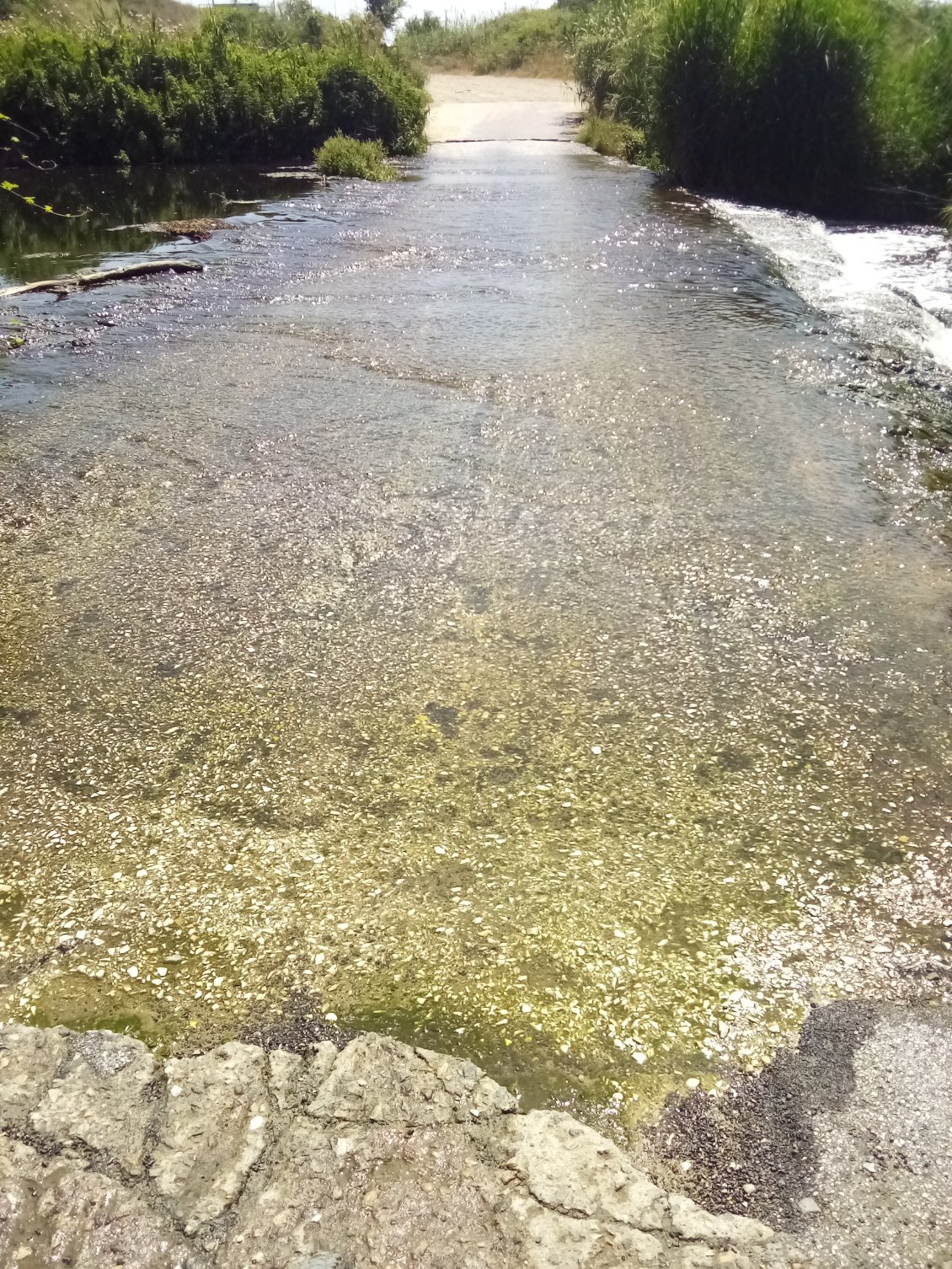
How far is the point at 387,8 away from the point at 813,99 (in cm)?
3538

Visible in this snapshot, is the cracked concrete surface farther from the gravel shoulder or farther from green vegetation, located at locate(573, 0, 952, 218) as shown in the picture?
green vegetation, located at locate(573, 0, 952, 218)

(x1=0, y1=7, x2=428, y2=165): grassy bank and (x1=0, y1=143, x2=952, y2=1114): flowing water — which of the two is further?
(x1=0, y1=7, x2=428, y2=165): grassy bank

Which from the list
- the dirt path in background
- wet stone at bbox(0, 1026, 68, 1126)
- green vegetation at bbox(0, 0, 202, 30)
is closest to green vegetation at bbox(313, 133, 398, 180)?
green vegetation at bbox(0, 0, 202, 30)

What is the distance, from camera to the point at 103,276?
830cm

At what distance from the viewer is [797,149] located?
11.5 m

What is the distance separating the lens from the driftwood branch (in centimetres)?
786

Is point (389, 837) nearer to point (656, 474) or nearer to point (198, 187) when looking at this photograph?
point (656, 474)

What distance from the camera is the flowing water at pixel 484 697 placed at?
217 cm

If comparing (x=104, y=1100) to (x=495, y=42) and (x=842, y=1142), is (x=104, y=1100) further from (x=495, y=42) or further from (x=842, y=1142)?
(x=495, y=42)

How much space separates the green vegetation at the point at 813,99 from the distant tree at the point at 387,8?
1277 inches

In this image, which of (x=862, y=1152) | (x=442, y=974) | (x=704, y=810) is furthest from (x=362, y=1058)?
(x=704, y=810)

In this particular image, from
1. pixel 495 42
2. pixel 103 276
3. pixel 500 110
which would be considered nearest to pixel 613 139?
pixel 500 110

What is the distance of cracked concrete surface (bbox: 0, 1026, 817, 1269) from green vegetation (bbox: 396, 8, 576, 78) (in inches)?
1339

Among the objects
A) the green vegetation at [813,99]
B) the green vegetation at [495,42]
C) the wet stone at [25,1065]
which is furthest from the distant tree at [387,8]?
the wet stone at [25,1065]
